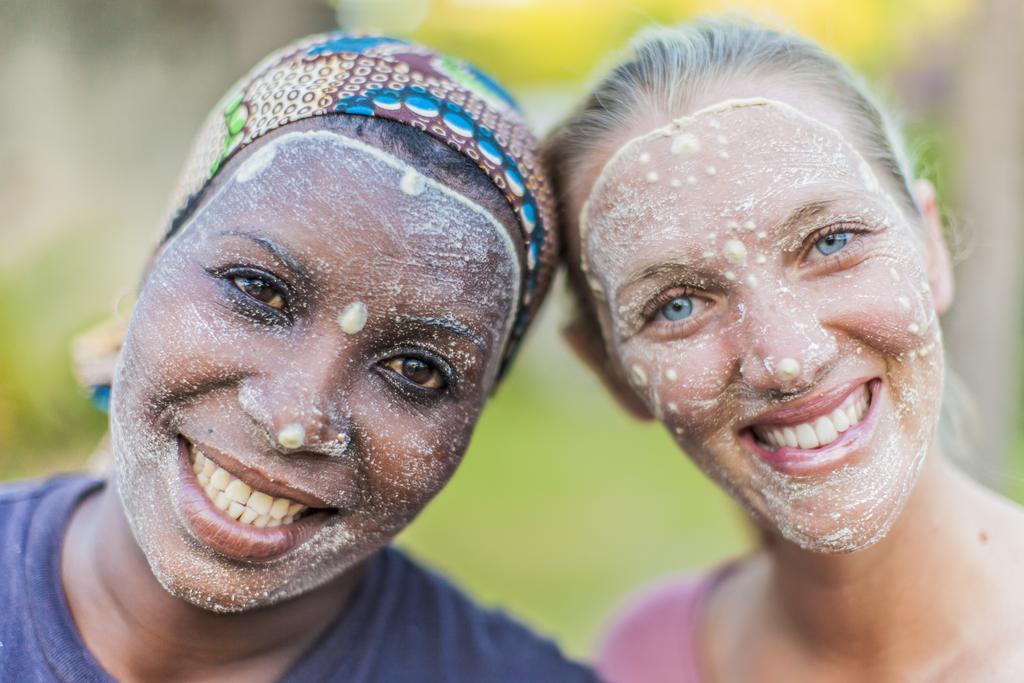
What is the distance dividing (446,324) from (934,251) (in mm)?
1068

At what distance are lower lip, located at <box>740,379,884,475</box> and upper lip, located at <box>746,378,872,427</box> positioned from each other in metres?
0.05

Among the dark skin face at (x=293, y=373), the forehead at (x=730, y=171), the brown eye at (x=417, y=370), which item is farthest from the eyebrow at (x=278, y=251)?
the forehead at (x=730, y=171)

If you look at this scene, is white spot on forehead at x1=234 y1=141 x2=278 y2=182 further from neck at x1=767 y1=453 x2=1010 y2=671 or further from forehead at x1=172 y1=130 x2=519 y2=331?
neck at x1=767 y1=453 x2=1010 y2=671

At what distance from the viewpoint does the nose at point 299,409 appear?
1658 mm

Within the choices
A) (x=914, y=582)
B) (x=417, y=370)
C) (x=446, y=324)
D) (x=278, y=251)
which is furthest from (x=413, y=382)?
(x=914, y=582)

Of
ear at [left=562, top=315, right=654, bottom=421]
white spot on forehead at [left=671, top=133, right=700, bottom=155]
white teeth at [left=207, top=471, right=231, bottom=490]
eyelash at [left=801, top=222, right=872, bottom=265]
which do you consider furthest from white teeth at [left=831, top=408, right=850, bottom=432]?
white teeth at [left=207, top=471, right=231, bottom=490]

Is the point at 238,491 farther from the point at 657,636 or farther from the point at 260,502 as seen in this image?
the point at 657,636

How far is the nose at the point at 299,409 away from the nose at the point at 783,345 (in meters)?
0.74

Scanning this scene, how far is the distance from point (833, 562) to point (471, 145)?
3.66 ft

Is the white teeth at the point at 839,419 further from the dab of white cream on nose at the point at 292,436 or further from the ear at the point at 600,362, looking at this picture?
the dab of white cream on nose at the point at 292,436

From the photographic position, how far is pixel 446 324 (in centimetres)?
179

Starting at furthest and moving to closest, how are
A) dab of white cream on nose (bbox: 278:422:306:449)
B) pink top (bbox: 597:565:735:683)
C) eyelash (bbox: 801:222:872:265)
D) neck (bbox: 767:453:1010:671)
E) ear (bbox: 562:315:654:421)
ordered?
pink top (bbox: 597:565:735:683), ear (bbox: 562:315:654:421), neck (bbox: 767:453:1010:671), eyelash (bbox: 801:222:872:265), dab of white cream on nose (bbox: 278:422:306:449)

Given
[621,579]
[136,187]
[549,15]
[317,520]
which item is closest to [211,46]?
[136,187]

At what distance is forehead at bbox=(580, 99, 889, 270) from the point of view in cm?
184
